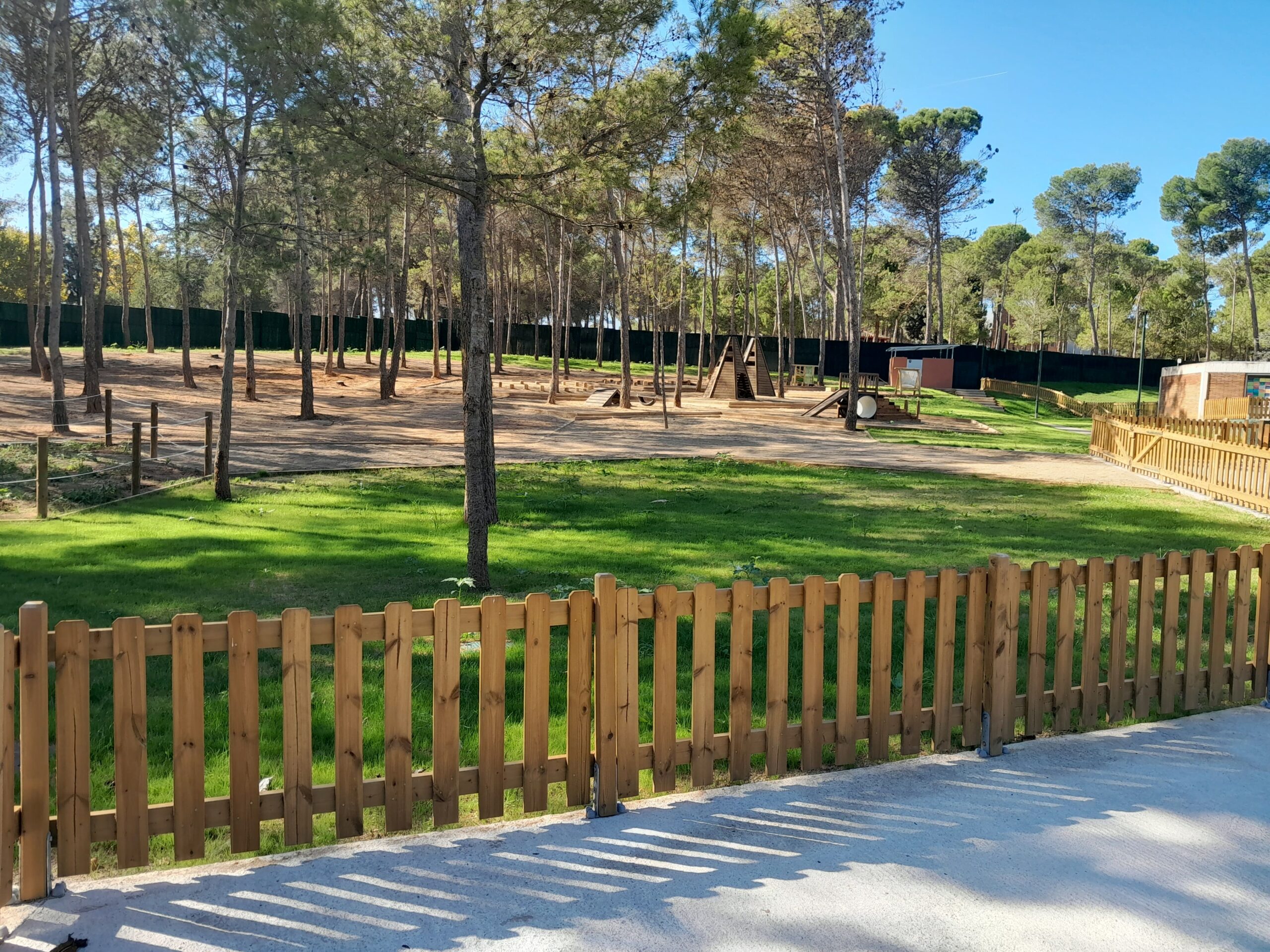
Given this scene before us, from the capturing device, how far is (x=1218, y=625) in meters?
5.07

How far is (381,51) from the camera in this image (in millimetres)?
8203

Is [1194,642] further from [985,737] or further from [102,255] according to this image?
[102,255]

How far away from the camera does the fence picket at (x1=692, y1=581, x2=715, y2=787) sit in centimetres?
405

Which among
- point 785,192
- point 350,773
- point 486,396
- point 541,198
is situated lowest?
point 350,773

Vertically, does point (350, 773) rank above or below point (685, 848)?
above

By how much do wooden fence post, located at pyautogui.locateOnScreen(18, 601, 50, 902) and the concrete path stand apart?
4.0 inches

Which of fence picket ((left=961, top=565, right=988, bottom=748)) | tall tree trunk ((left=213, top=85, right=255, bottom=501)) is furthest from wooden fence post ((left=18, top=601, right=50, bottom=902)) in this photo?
tall tree trunk ((left=213, top=85, right=255, bottom=501))

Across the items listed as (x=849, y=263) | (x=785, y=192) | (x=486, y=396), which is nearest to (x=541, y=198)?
(x=486, y=396)

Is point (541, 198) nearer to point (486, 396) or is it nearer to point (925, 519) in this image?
point (486, 396)

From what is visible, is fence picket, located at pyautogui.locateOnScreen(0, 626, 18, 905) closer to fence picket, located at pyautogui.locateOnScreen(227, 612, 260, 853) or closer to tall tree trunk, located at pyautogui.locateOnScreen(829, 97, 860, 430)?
fence picket, located at pyautogui.locateOnScreen(227, 612, 260, 853)

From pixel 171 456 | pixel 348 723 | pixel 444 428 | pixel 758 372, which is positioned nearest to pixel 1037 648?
pixel 348 723

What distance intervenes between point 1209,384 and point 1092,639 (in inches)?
1642

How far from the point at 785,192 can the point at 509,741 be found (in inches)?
1617

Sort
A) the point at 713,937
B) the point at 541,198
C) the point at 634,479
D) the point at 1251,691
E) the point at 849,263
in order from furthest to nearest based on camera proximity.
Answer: the point at 849,263 < the point at 634,479 < the point at 541,198 < the point at 1251,691 < the point at 713,937
